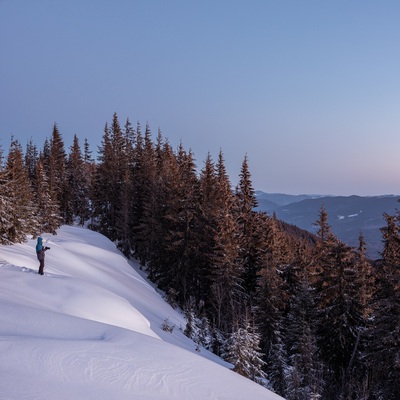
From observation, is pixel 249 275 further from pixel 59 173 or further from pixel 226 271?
pixel 59 173

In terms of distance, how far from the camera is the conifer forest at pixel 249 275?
19.2 m

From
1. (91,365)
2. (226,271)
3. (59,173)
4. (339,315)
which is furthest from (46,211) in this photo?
(91,365)

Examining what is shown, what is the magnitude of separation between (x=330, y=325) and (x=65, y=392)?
842 inches

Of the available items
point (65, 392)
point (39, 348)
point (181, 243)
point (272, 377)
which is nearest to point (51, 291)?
point (39, 348)

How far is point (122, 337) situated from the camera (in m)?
7.81

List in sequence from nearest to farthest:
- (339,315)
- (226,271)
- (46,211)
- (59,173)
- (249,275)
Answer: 1. (339,315)
2. (226,271)
3. (249,275)
4. (46,211)
5. (59,173)

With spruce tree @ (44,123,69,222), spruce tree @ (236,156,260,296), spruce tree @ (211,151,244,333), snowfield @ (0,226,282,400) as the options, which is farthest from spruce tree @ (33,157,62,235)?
snowfield @ (0,226,282,400)

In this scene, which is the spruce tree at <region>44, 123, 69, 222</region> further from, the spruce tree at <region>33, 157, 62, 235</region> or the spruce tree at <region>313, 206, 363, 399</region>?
the spruce tree at <region>313, 206, 363, 399</region>

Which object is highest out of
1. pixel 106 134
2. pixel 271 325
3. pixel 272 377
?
pixel 106 134

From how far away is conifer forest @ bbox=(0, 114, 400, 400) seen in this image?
19.2 m

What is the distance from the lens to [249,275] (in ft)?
109

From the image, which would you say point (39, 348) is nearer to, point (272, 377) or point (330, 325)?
point (272, 377)

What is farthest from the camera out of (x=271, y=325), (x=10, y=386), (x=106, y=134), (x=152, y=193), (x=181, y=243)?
(x=106, y=134)

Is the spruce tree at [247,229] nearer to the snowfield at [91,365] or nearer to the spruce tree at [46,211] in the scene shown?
the spruce tree at [46,211]
